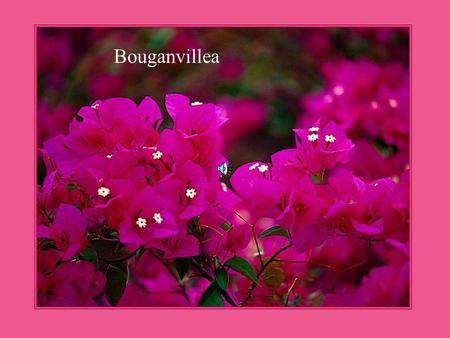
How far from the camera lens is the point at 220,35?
2777 millimetres

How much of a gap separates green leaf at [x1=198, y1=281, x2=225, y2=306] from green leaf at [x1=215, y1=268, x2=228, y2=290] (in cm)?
2

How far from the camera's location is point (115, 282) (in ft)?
3.89

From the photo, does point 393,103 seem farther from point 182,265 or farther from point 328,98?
point 182,265

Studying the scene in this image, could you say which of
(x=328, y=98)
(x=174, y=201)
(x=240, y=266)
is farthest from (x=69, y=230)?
(x=328, y=98)

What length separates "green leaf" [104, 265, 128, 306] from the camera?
1.18 metres

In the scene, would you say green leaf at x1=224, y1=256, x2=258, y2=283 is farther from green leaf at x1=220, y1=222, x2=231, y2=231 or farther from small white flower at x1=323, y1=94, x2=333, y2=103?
small white flower at x1=323, y1=94, x2=333, y2=103

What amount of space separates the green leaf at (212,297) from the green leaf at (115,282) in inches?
5.3

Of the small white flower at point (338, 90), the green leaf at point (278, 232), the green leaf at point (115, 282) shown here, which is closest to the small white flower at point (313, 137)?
the green leaf at point (278, 232)

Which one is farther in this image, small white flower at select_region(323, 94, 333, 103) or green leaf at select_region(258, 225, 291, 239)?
small white flower at select_region(323, 94, 333, 103)

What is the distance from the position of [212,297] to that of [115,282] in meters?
0.16

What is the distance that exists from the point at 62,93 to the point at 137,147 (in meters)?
1.59

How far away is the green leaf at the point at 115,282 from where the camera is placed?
118 cm

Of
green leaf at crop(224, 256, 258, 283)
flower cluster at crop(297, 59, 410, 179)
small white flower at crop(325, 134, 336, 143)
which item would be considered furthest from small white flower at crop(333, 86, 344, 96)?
green leaf at crop(224, 256, 258, 283)

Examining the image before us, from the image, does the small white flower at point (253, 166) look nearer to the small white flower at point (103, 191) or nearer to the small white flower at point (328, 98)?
the small white flower at point (103, 191)
